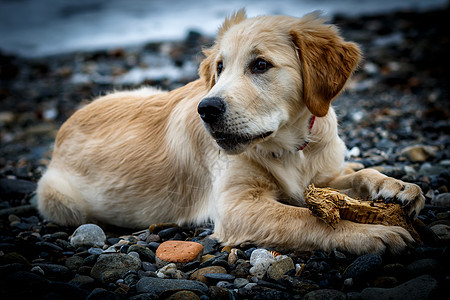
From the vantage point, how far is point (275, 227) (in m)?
2.72

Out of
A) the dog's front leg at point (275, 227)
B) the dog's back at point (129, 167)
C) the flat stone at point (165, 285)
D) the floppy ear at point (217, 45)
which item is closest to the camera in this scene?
the flat stone at point (165, 285)

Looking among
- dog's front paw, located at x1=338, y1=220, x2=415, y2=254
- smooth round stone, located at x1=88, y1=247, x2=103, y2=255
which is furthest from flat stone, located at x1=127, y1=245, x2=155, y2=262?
dog's front paw, located at x1=338, y1=220, x2=415, y2=254

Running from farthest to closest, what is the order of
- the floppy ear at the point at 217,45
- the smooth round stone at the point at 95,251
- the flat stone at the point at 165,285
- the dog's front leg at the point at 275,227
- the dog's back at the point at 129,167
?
the dog's back at the point at 129,167 → the floppy ear at the point at 217,45 → the smooth round stone at the point at 95,251 → the dog's front leg at the point at 275,227 → the flat stone at the point at 165,285

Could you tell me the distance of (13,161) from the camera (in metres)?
6.46

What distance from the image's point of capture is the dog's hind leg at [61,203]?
12.6 ft

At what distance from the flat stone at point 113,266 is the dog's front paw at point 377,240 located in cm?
147

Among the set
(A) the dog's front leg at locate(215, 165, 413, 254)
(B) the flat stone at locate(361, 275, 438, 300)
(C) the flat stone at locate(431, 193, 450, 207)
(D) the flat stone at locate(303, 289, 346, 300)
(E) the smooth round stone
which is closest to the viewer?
(B) the flat stone at locate(361, 275, 438, 300)

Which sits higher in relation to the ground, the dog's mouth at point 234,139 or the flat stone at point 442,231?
the dog's mouth at point 234,139

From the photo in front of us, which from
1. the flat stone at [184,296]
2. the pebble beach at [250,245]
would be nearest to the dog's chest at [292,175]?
the pebble beach at [250,245]

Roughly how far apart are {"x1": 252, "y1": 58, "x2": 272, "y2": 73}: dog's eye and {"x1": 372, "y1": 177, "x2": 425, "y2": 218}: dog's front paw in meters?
1.24

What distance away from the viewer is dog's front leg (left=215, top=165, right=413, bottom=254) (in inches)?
94.7

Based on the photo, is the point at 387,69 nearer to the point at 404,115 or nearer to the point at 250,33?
the point at 404,115

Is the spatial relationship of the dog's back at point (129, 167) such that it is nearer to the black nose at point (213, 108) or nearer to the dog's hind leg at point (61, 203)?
the dog's hind leg at point (61, 203)

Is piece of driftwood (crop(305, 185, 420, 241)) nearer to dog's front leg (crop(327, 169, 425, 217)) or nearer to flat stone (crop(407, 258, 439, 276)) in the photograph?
dog's front leg (crop(327, 169, 425, 217))
